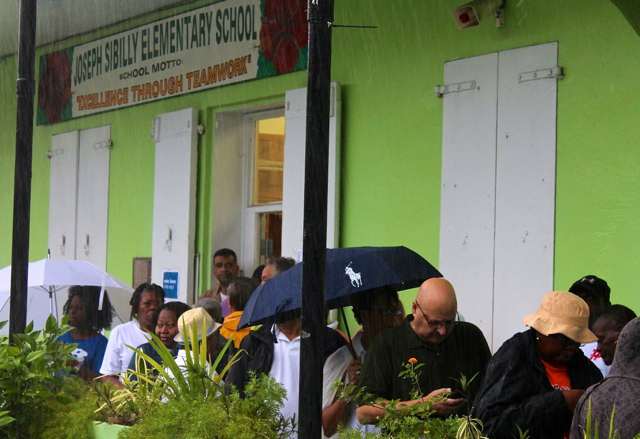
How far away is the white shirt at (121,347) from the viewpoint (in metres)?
6.75

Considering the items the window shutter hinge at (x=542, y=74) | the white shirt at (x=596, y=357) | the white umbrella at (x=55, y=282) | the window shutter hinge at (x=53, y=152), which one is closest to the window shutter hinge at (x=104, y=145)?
the window shutter hinge at (x=53, y=152)

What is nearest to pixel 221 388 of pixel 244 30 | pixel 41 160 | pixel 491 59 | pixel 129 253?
pixel 491 59

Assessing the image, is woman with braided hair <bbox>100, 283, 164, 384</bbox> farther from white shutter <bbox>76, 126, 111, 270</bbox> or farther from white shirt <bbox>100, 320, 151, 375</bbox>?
white shutter <bbox>76, 126, 111, 270</bbox>

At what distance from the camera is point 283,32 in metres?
10.0

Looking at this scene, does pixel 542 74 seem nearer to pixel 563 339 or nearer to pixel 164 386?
pixel 563 339

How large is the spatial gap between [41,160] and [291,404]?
31.9 ft

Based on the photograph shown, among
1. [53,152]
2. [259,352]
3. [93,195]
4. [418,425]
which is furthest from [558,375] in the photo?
[53,152]

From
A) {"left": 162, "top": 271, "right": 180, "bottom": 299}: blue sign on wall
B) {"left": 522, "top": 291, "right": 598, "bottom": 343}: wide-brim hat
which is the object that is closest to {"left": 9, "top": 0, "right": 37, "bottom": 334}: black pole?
{"left": 522, "top": 291, "right": 598, "bottom": 343}: wide-brim hat

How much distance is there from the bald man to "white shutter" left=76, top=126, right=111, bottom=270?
8479 millimetres

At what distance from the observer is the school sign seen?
10.1 m

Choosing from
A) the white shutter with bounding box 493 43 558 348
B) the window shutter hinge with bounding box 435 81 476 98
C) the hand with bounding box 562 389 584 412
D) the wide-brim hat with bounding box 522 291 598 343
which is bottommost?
the hand with bounding box 562 389 584 412

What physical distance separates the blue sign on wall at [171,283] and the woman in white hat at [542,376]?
727 centimetres

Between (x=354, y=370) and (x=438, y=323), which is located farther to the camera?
(x=354, y=370)

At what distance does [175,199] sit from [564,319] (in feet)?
24.7
